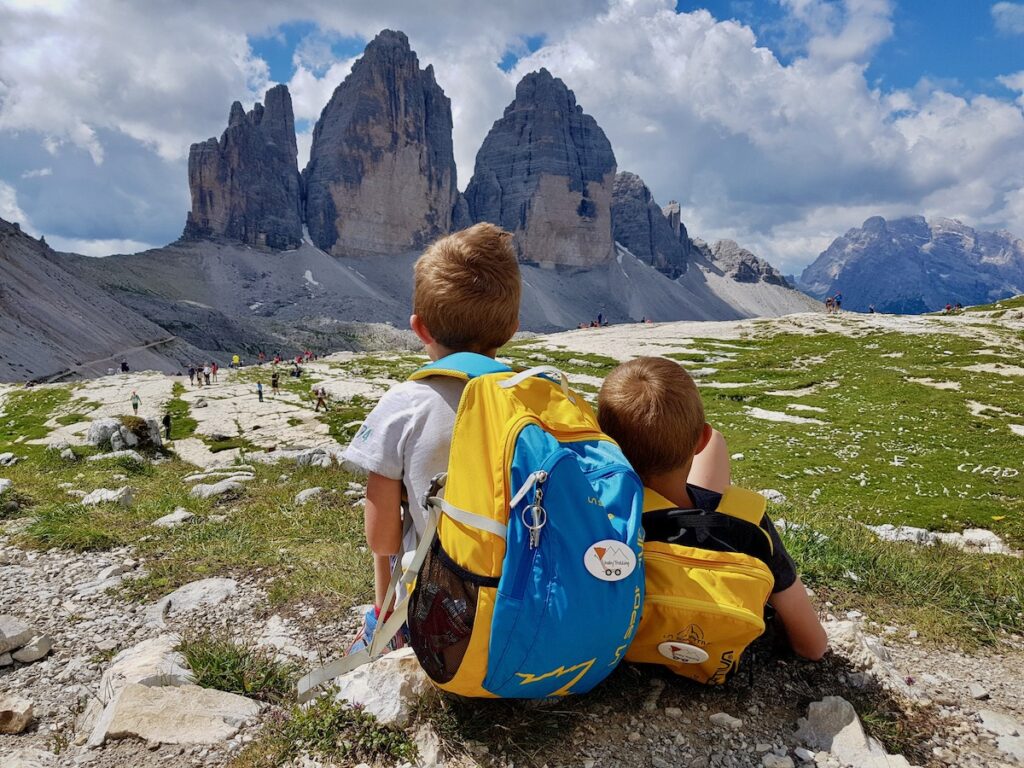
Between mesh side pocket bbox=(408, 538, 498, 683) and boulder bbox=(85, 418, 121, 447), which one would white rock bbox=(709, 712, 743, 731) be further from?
boulder bbox=(85, 418, 121, 447)

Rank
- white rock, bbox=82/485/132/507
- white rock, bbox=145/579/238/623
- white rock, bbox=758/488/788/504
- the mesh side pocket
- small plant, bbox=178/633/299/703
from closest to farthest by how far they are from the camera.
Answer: the mesh side pocket, small plant, bbox=178/633/299/703, white rock, bbox=145/579/238/623, white rock, bbox=82/485/132/507, white rock, bbox=758/488/788/504

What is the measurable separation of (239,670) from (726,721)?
11.2 ft

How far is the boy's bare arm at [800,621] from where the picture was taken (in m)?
3.84

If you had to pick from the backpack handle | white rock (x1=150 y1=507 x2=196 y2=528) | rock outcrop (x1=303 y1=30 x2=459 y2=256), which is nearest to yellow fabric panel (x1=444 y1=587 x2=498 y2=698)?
the backpack handle

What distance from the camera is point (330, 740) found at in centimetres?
333

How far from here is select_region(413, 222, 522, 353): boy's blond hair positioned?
3584 millimetres

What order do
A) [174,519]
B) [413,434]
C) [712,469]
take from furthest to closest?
1. [174,519]
2. [712,469]
3. [413,434]

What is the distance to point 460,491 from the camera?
3.01 meters

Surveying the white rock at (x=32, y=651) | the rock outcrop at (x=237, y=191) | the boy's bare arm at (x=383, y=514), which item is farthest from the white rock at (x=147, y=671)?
the rock outcrop at (x=237, y=191)

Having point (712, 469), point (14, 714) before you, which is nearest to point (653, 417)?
point (712, 469)

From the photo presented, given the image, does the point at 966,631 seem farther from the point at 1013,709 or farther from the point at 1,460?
the point at 1,460

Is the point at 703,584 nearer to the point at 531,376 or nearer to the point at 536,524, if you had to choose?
the point at 536,524

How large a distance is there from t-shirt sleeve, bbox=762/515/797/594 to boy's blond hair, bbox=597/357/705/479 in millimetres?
787

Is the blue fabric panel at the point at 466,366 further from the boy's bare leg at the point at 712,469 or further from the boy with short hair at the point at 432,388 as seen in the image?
the boy's bare leg at the point at 712,469
